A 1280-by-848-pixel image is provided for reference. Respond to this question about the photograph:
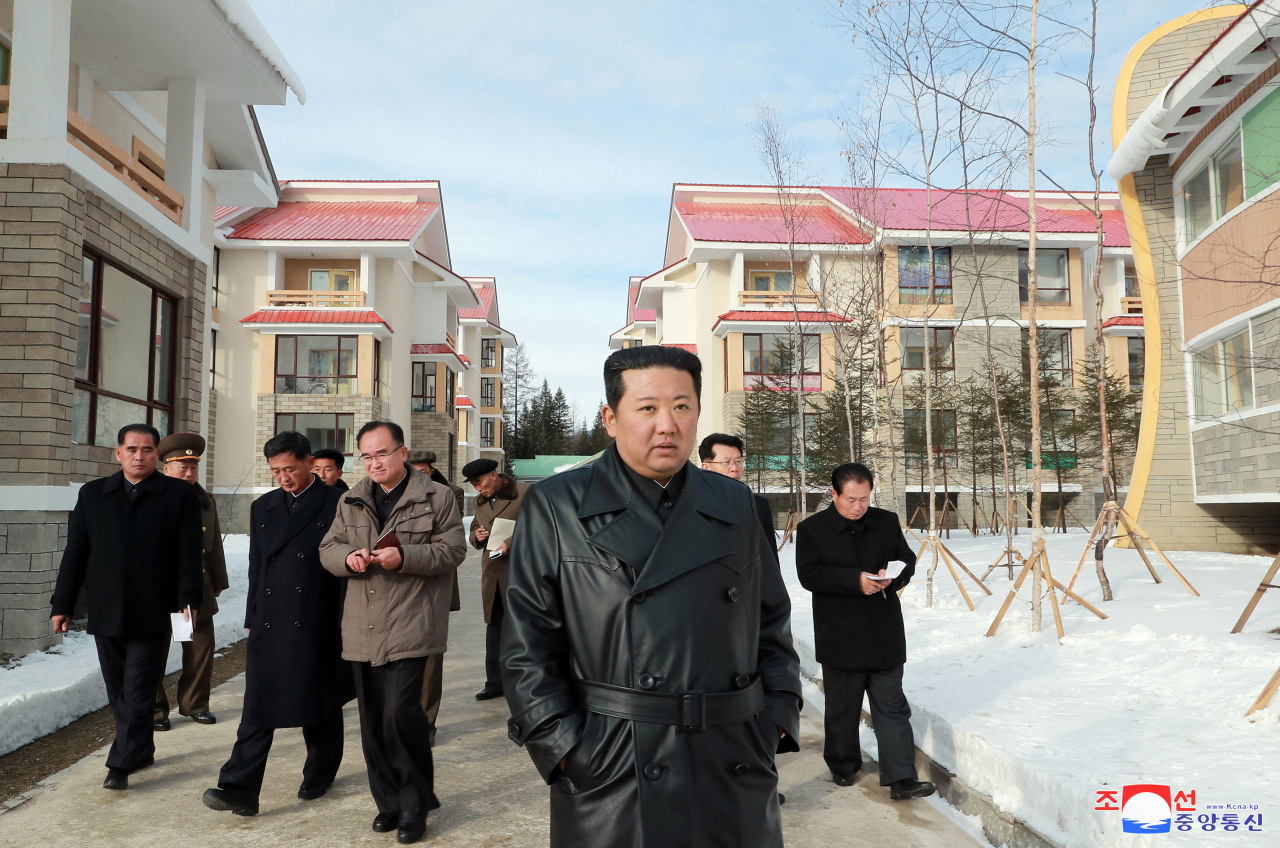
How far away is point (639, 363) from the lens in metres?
2.47

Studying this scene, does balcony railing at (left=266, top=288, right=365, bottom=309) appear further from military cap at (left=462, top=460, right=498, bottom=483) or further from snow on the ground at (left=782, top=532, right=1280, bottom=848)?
snow on the ground at (left=782, top=532, right=1280, bottom=848)

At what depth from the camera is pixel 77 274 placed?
929cm

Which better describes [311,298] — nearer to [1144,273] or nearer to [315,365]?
[315,365]

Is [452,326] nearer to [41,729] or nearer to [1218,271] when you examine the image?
[1218,271]

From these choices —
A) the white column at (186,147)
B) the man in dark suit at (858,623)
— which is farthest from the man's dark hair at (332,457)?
the white column at (186,147)

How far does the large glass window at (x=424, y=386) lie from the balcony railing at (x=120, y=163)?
2518 centimetres

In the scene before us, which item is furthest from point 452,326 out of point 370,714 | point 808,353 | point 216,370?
point 370,714

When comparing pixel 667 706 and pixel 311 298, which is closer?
pixel 667 706

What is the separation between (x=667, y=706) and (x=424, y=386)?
36.8 meters

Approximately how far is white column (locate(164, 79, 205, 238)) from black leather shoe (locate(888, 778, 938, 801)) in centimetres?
1166

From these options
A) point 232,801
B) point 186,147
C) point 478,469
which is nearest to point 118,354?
point 186,147

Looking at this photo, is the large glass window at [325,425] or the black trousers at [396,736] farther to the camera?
the large glass window at [325,425]

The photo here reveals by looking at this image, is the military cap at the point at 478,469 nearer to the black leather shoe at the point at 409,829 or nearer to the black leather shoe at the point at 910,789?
the black leather shoe at the point at 409,829

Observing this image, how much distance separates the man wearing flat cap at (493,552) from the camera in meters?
7.60
